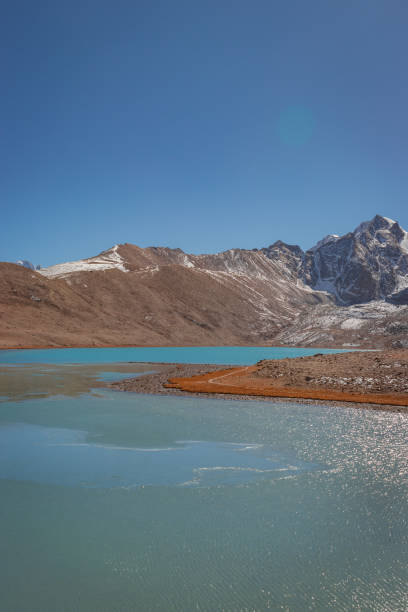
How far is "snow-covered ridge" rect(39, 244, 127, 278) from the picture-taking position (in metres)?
148

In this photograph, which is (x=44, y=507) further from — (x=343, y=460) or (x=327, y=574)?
(x=343, y=460)

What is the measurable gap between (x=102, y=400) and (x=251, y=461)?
16.5 metres

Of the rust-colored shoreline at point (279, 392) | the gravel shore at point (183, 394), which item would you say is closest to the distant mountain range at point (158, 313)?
the gravel shore at point (183, 394)

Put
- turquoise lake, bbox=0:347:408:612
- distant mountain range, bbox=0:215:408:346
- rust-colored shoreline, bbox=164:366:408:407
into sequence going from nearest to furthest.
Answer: turquoise lake, bbox=0:347:408:612 < rust-colored shoreline, bbox=164:366:408:407 < distant mountain range, bbox=0:215:408:346

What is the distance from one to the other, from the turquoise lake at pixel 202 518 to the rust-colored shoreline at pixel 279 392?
28.4ft

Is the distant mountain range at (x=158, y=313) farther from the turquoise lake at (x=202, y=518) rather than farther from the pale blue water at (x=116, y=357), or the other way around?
the turquoise lake at (x=202, y=518)

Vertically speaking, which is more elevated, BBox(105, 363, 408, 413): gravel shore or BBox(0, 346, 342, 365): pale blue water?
BBox(0, 346, 342, 365): pale blue water

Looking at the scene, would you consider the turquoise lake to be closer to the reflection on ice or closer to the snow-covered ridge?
the reflection on ice

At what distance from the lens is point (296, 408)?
27.0 metres

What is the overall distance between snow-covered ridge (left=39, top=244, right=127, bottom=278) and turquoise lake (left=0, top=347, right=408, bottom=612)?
128842 millimetres

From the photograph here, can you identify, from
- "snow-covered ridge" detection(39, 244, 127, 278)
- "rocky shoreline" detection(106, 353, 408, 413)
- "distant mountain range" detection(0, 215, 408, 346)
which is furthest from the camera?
"snow-covered ridge" detection(39, 244, 127, 278)

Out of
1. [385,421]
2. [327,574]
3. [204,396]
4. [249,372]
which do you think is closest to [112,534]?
[327,574]

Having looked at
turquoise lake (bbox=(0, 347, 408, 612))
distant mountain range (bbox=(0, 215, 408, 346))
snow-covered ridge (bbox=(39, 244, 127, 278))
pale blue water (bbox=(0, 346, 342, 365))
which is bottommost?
turquoise lake (bbox=(0, 347, 408, 612))

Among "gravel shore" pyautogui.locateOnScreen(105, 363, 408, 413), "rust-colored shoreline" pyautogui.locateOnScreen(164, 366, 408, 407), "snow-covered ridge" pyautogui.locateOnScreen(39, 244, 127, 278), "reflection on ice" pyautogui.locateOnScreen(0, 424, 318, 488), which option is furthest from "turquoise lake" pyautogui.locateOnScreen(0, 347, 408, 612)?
"snow-covered ridge" pyautogui.locateOnScreen(39, 244, 127, 278)
